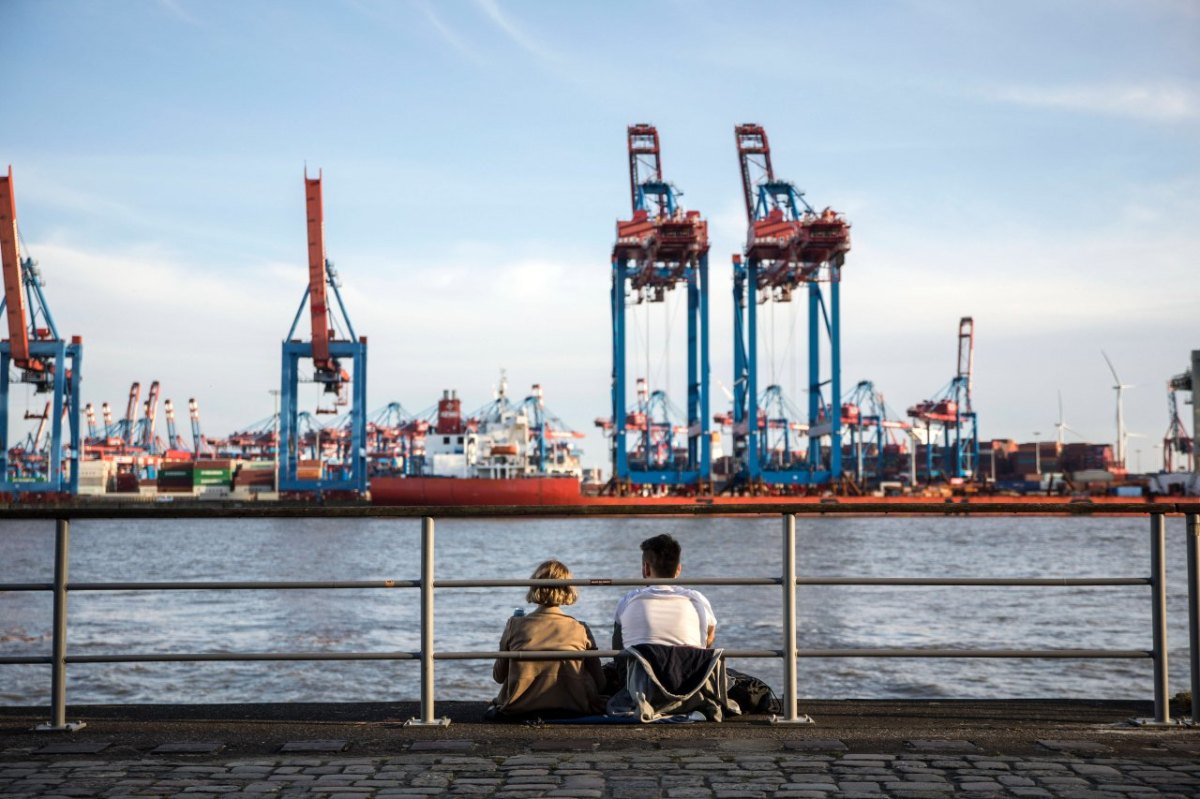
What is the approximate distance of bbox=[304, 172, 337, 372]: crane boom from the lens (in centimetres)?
5875

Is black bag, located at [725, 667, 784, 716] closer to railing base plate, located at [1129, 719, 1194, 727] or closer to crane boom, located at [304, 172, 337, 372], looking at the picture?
railing base plate, located at [1129, 719, 1194, 727]

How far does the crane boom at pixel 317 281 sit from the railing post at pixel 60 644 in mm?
56003

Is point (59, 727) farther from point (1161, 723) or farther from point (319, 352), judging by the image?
point (319, 352)

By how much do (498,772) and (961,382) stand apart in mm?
91733

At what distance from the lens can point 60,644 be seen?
431 centimetres

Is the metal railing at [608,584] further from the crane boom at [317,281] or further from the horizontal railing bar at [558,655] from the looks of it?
the crane boom at [317,281]

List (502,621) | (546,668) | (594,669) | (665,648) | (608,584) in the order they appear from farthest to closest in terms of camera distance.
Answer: (502,621) < (594,669) < (546,668) < (665,648) < (608,584)

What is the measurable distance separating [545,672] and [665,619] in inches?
20.6

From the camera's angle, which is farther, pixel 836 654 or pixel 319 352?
pixel 319 352

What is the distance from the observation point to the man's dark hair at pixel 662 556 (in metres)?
4.47

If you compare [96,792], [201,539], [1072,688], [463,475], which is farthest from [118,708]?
[463,475]

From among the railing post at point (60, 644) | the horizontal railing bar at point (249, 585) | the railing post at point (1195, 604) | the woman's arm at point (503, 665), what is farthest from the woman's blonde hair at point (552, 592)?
the railing post at point (1195, 604)

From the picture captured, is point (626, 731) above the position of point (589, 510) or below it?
below

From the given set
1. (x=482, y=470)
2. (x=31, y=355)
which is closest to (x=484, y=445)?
(x=482, y=470)
